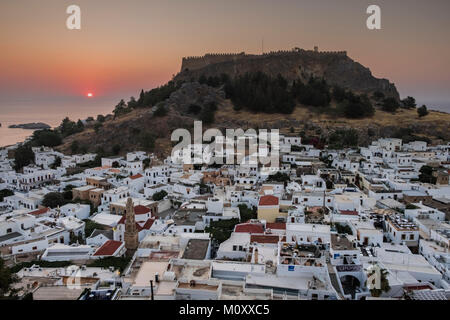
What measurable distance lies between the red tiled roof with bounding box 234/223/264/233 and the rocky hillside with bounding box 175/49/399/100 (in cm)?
2821

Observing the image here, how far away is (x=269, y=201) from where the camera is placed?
39.1 ft

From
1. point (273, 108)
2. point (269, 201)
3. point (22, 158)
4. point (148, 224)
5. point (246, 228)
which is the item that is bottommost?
point (148, 224)

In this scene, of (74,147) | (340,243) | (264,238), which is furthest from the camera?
(74,147)

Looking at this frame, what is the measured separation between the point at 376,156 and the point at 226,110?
46.7 feet

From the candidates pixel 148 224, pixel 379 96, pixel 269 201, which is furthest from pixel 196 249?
pixel 379 96

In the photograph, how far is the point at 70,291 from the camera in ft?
22.2

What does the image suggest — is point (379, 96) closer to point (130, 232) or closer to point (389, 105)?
point (389, 105)

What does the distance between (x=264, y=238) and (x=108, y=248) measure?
4194mm

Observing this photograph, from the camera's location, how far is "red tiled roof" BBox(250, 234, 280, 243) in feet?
30.7

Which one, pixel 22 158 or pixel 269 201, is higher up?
pixel 22 158

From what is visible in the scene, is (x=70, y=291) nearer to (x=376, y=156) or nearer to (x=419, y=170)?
(x=419, y=170)

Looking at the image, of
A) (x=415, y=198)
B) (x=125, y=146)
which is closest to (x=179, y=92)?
(x=125, y=146)

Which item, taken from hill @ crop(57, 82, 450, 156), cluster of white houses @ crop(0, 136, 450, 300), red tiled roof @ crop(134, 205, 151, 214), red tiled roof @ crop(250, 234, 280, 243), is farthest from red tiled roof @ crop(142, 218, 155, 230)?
hill @ crop(57, 82, 450, 156)

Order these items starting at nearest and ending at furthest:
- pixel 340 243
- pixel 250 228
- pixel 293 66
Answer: pixel 340 243 → pixel 250 228 → pixel 293 66
